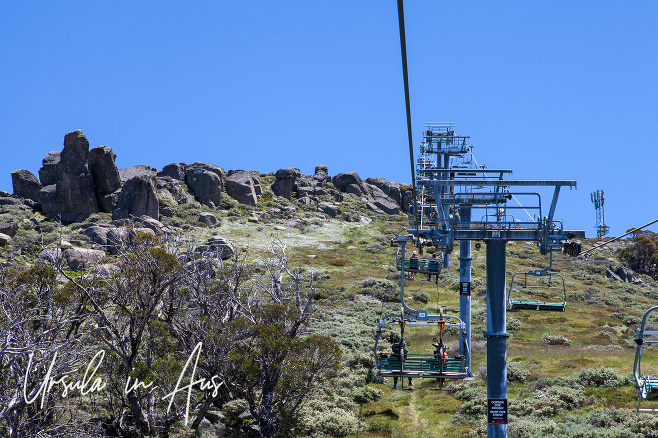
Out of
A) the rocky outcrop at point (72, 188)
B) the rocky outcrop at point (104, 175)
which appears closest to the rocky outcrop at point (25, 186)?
the rocky outcrop at point (72, 188)

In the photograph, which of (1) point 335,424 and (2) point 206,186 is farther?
(2) point 206,186

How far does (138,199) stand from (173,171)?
22.0 m

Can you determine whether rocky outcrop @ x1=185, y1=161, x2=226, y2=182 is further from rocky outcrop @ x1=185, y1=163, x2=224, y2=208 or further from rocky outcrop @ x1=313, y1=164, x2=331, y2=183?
rocky outcrop @ x1=313, y1=164, x2=331, y2=183

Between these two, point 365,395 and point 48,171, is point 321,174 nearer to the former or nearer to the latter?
point 48,171

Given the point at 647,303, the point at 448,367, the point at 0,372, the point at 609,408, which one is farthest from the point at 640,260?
the point at 0,372

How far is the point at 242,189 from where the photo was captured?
9081 cm

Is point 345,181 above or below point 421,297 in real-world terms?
above

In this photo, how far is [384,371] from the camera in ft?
70.4

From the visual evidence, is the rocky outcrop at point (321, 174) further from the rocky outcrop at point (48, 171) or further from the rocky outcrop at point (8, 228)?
the rocky outcrop at point (8, 228)

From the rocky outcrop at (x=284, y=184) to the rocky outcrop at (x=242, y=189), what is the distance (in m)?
5.71

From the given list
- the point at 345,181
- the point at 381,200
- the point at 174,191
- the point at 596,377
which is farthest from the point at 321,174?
the point at 596,377

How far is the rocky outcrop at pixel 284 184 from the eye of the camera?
99.1 m

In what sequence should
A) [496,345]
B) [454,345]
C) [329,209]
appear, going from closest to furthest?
[496,345]
[454,345]
[329,209]

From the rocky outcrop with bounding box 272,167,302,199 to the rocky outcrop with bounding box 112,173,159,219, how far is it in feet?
98.8
